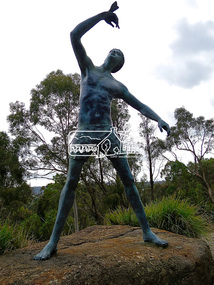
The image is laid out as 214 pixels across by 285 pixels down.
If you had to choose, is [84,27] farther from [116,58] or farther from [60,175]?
[60,175]

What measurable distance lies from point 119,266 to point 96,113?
62.6 inches

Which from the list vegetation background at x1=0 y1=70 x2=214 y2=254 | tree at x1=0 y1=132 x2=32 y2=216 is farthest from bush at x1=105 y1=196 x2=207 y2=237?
tree at x1=0 y1=132 x2=32 y2=216

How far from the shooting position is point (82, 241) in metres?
3.34

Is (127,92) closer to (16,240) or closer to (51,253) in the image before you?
(51,253)

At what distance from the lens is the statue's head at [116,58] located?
10.3 feet

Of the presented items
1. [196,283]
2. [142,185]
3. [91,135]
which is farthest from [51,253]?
[142,185]

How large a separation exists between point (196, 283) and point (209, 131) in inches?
717

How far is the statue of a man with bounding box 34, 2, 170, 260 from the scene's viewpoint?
2.54 metres

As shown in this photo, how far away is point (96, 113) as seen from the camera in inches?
108

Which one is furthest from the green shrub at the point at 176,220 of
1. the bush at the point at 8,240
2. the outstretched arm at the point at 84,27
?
the outstretched arm at the point at 84,27

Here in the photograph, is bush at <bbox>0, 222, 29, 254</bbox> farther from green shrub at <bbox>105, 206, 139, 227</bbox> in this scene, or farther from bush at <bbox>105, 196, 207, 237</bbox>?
bush at <bbox>105, 196, 207, 237</bbox>

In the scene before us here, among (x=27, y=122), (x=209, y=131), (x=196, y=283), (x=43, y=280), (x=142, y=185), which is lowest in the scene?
(x=196, y=283)

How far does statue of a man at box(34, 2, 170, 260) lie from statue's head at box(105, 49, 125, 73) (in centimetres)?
1

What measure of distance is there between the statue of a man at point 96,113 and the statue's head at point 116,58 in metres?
0.01
